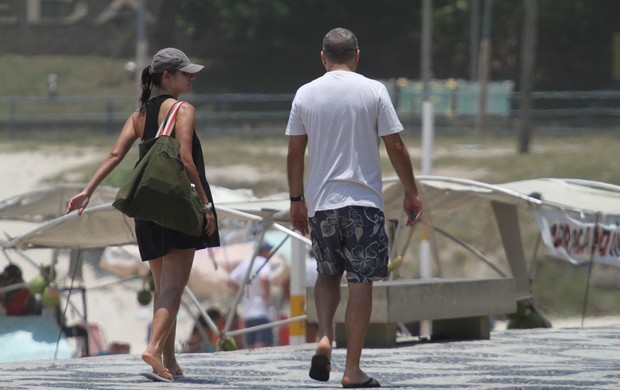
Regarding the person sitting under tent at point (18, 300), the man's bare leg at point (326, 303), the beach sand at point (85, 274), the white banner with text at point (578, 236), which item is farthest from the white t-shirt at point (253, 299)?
the man's bare leg at point (326, 303)

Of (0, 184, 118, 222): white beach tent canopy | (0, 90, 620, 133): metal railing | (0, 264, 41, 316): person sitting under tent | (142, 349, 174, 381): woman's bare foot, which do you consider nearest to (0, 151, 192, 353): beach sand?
(0, 184, 118, 222): white beach tent canopy

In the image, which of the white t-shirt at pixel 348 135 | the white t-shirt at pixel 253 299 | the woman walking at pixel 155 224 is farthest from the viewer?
the white t-shirt at pixel 253 299

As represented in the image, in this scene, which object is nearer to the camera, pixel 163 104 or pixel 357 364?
pixel 357 364

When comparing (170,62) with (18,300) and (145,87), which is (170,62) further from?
(18,300)

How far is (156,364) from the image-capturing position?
784 cm

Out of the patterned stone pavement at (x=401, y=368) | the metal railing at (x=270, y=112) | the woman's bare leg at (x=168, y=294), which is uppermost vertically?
the woman's bare leg at (x=168, y=294)

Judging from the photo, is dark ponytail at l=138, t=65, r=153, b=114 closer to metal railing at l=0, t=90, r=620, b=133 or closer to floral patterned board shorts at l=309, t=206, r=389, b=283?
floral patterned board shorts at l=309, t=206, r=389, b=283

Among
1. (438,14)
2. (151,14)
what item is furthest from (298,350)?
(151,14)

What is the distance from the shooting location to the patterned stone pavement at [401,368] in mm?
7848

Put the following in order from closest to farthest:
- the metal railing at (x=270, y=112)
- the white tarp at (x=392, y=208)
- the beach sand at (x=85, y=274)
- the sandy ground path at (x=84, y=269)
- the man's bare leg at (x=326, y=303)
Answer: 1. the man's bare leg at (x=326, y=303)
2. the white tarp at (x=392, y=208)
3. the beach sand at (x=85, y=274)
4. the sandy ground path at (x=84, y=269)
5. the metal railing at (x=270, y=112)

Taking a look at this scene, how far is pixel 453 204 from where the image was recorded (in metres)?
15.7

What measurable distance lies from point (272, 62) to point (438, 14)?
6586 mm

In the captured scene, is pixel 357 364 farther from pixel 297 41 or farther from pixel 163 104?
pixel 297 41

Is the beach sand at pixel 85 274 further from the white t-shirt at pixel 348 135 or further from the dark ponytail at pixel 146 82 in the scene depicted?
the white t-shirt at pixel 348 135
